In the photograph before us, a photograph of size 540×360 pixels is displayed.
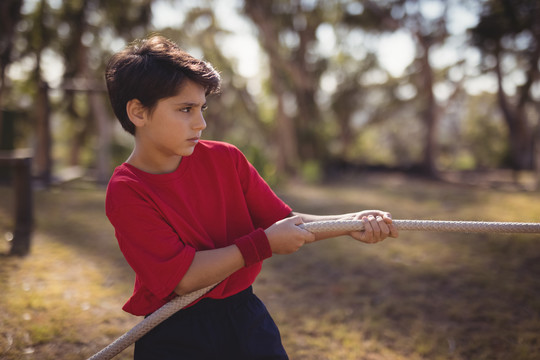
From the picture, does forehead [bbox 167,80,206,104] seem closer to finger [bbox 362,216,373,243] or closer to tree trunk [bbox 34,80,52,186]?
finger [bbox 362,216,373,243]

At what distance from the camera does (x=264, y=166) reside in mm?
9453

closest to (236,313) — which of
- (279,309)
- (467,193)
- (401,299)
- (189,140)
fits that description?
(189,140)

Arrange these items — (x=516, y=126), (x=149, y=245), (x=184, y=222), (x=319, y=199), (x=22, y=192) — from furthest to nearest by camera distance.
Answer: (x=516, y=126)
(x=319, y=199)
(x=22, y=192)
(x=184, y=222)
(x=149, y=245)

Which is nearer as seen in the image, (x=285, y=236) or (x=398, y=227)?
(x=285, y=236)

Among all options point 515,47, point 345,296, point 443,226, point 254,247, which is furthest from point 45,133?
point 515,47

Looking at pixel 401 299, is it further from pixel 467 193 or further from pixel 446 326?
pixel 467 193

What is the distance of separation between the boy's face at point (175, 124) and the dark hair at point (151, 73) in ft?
0.08

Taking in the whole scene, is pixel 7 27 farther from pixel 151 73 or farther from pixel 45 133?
pixel 151 73

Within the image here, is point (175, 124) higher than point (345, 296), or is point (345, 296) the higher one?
point (175, 124)

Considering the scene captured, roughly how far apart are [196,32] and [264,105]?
5.16 metres

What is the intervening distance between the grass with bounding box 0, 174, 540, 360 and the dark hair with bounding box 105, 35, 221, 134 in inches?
69.5

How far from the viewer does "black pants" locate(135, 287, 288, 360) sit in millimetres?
1390

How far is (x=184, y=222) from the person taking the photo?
1349 millimetres

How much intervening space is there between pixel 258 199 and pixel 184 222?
37cm
